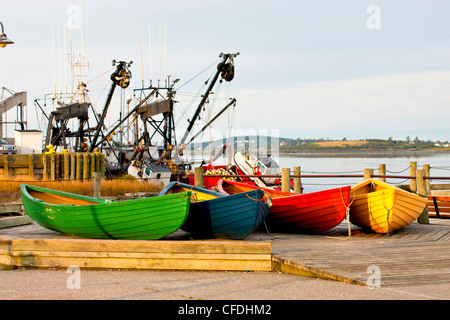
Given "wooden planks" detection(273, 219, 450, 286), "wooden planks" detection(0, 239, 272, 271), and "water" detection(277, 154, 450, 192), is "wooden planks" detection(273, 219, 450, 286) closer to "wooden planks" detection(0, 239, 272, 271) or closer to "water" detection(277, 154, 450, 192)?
"wooden planks" detection(0, 239, 272, 271)

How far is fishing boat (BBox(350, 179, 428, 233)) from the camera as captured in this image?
403 inches

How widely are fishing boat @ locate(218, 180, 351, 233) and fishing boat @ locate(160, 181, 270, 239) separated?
1.36 metres

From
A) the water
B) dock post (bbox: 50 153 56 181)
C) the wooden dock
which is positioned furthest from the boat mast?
the wooden dock

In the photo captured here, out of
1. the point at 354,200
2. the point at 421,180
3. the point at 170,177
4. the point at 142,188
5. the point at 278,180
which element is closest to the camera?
the point at 354,200

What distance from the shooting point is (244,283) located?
669 cm

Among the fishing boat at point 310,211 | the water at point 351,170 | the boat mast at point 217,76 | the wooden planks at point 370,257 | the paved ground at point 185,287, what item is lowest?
the water at point 351,170

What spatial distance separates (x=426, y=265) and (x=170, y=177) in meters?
25.3

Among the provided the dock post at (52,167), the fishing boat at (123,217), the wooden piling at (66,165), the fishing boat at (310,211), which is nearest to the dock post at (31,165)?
the dock post at (52,167)

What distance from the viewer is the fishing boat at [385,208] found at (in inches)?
403

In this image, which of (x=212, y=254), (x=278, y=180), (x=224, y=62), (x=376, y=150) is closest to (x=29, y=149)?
(x=224, y=62)

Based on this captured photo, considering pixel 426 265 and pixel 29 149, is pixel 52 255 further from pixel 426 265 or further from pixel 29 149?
pixel 29 149

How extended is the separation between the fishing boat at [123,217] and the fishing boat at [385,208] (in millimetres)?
3819

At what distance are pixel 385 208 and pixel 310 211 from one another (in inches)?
55.3

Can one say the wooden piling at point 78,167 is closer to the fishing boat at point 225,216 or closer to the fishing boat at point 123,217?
the fishing boat at point 123,217
